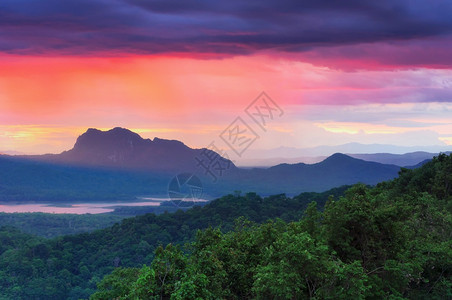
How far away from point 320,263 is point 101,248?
56533 millimetres

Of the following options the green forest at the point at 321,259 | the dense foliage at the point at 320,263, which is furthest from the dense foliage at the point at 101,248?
the dense foliage at the point at 320,263

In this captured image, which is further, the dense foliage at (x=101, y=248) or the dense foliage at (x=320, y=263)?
the dense foliage at (x=101, y=248)

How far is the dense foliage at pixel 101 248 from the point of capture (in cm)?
5012

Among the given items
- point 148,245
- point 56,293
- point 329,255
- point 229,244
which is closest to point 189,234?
point 148,245

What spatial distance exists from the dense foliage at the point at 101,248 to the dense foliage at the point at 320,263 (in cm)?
3598

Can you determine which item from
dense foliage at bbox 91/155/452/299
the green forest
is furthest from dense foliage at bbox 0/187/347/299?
dense foliage at bbox 91/155/452/299

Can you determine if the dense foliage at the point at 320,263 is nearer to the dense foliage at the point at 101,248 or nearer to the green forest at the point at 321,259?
the green forest at the point at 321,259

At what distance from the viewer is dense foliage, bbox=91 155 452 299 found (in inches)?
390

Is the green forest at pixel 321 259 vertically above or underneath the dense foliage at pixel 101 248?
above

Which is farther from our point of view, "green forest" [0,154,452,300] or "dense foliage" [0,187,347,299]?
"dense foliage" [0,187,347,299]

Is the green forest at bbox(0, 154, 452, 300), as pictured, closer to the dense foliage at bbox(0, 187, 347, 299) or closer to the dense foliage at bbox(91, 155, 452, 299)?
the dense foliage at bbox(91, 155, 452, 299)

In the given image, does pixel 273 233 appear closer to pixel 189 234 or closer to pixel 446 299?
pixel 446 299

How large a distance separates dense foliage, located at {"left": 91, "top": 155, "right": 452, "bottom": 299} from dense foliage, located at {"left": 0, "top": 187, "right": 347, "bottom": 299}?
118 ft

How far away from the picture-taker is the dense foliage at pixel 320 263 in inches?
390
